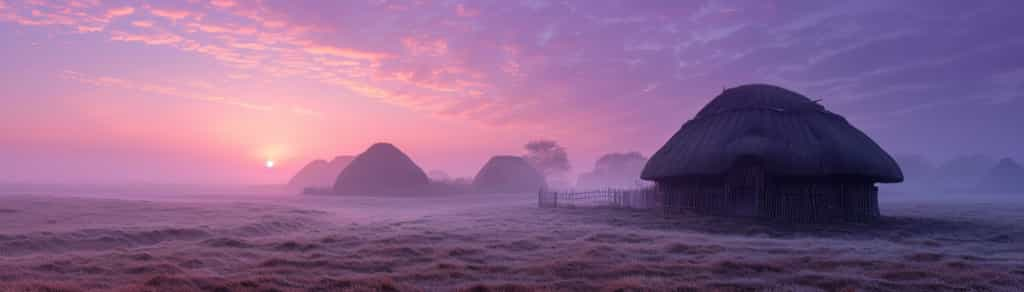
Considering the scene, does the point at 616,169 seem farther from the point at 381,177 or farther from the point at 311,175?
the point at 381,177

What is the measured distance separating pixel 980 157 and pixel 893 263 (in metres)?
125

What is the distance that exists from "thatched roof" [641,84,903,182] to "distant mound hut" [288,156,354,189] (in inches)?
3559

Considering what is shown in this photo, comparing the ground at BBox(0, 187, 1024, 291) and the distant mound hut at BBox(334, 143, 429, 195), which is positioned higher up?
the distant mound hut at BBox(334, 143, 429, 195)

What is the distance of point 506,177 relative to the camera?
71438 millimetres

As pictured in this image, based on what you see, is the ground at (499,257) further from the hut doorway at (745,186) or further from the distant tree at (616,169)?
the distant tree at (616,169)

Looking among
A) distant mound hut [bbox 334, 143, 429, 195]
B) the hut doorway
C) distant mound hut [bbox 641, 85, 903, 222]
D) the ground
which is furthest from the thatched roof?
distant mound hut [bbox 334, 143, 429, 195]

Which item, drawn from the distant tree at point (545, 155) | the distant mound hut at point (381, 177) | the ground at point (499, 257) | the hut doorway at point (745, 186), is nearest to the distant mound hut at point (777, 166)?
the hut doorway at point (745, 186)

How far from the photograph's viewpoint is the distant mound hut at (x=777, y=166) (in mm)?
21375

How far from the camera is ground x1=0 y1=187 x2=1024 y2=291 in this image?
30.1 feet

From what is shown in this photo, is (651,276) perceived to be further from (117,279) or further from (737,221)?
(737,221)

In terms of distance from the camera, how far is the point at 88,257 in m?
11.6

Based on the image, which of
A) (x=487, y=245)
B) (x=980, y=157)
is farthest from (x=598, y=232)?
(x=980, y=157)

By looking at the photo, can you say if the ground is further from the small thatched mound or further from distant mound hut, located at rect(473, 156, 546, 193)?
the small thatched mound

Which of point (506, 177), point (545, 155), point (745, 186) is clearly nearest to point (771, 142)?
point (745, 186)
